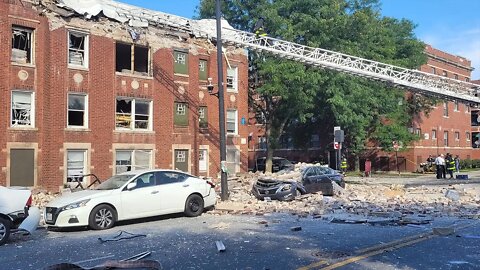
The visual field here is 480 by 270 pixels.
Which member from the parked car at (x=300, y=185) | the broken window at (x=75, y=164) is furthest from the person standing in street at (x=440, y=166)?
the broken window at (x=75, y=164)

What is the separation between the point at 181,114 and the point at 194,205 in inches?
548

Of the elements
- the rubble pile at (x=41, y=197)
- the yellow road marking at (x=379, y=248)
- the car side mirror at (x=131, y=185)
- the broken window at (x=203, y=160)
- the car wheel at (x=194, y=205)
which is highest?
the broken window at (x=203, y=160)

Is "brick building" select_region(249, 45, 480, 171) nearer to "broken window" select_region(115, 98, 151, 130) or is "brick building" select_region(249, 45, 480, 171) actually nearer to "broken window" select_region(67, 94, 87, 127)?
"broken window" select_region(115, 98, 151, 130)

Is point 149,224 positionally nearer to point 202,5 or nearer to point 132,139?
point 132,139

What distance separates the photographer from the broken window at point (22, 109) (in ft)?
71.4

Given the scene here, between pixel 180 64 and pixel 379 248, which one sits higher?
pixel 180 64

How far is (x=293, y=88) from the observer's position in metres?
30.8

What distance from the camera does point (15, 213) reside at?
10.6m

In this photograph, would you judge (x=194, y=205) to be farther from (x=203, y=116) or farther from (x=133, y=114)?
(x=203, y=116)

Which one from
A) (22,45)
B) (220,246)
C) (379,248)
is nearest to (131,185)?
(220,246)

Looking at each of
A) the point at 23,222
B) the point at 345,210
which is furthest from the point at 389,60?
the point at 23,222

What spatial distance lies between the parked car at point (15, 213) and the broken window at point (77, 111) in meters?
13.3

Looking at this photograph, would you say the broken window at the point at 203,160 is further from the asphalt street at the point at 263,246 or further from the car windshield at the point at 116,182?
the asphalt street at the point at 263,246

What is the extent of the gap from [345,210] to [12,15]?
54.2 feet
